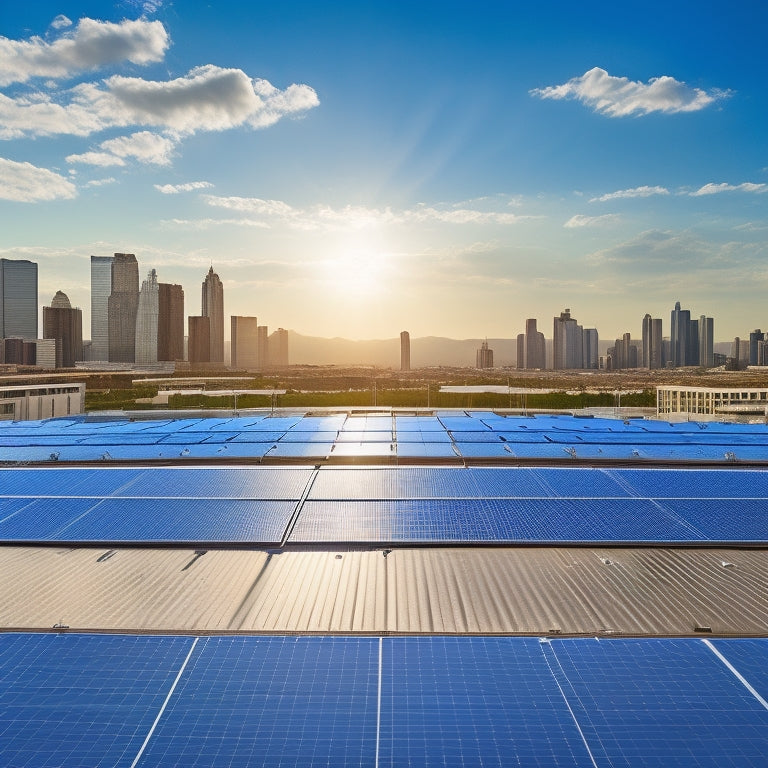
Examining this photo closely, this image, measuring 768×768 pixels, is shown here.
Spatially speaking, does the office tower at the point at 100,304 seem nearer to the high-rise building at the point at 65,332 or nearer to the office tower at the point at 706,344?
the high-rise building at the point at 65,332

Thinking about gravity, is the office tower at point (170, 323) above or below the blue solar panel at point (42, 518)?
above

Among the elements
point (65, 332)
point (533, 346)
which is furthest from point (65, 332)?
point (533, 346)

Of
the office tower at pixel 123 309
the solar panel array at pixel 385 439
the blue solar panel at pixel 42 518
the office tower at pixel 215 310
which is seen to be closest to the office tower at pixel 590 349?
the office tower at pixel 215 310

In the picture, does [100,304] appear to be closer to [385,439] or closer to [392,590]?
[385,439]

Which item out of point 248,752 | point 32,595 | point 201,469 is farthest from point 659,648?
point 201,469

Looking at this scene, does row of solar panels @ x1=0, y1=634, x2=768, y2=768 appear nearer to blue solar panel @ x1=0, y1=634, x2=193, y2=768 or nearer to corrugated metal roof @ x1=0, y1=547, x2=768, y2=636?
blue solar panel @ x1=0, y1=634, x2=193, y2=768

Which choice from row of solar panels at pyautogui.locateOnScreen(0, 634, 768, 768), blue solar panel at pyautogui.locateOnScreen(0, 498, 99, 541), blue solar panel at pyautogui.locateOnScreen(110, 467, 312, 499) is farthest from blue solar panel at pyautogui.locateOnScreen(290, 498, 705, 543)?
blue solar panel at pyautogui.locateOnScreen(0, 498, 99, 541)
